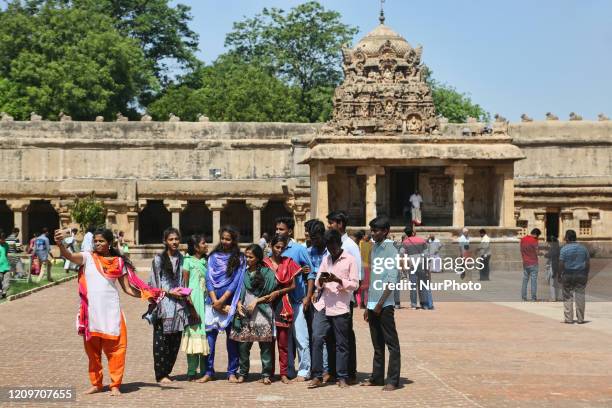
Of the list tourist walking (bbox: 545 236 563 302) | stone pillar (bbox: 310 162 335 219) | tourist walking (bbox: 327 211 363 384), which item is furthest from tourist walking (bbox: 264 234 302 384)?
stone pillar (bbox: 310 162 335 219)

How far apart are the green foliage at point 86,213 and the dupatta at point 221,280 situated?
33.2 metres

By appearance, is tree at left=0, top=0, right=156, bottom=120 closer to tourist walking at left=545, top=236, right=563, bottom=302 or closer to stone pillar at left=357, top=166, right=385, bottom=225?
stone pillar at left=357, top=166, right=385, bottom=225

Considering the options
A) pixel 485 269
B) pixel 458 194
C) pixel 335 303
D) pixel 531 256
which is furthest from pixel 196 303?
pixel 458 194

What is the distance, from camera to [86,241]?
100 ft

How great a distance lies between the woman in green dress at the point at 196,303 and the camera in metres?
13.5

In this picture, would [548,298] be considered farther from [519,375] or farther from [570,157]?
[570,157]

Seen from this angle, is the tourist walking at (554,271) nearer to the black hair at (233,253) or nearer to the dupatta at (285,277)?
the dupatta at (285,277)

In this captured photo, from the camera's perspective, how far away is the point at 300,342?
13.8m

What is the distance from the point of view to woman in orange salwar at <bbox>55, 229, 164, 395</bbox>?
1269cm

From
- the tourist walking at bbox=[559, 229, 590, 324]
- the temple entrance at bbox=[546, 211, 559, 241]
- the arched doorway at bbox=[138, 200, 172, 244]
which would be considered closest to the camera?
the tourist walking at bbox=[559, 229, 590, 324]

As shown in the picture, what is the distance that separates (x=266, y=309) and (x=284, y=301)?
264mm

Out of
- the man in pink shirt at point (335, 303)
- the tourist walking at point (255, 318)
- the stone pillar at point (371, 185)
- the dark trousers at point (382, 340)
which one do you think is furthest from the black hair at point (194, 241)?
the stone pillar at point (371, 185)

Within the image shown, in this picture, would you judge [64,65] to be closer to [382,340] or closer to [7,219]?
[7,219]

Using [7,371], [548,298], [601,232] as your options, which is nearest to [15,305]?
[7,371]
